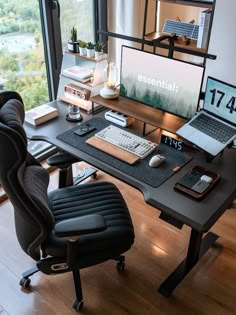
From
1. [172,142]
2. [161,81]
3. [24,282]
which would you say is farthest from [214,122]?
[24,282]

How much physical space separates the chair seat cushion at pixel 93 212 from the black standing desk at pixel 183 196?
17 cm

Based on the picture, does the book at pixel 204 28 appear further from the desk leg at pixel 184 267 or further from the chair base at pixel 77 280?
the chair base at pixel 77 280

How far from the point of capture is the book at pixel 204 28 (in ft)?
8.56

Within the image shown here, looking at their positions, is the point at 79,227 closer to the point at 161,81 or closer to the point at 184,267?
the point at 184,267

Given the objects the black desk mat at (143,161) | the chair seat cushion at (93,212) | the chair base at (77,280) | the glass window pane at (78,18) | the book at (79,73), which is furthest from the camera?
the glass window pane at (78,18)

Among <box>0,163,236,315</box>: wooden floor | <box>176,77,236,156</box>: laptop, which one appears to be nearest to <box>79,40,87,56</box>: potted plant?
<box>176,77,236,156</box>: laptop

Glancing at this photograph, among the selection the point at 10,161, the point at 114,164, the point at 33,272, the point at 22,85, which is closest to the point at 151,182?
the point at 114,164

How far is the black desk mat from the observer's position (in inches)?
68.2

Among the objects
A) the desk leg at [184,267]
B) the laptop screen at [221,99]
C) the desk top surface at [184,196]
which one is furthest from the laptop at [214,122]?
the desk leg at [184,267]

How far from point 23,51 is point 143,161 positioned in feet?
4.58

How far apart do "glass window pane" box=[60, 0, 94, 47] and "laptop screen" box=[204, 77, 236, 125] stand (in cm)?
144

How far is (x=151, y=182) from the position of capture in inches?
66.4

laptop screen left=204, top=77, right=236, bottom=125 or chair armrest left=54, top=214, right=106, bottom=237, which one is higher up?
laptop screen left=204, top=77, right=236, bottom=125

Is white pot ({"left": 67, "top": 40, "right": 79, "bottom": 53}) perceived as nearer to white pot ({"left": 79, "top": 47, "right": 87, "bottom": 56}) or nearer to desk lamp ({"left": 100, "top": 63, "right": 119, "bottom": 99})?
white pot ({"left": 79, "top": 47, "right": 87, "bottom": 56})
